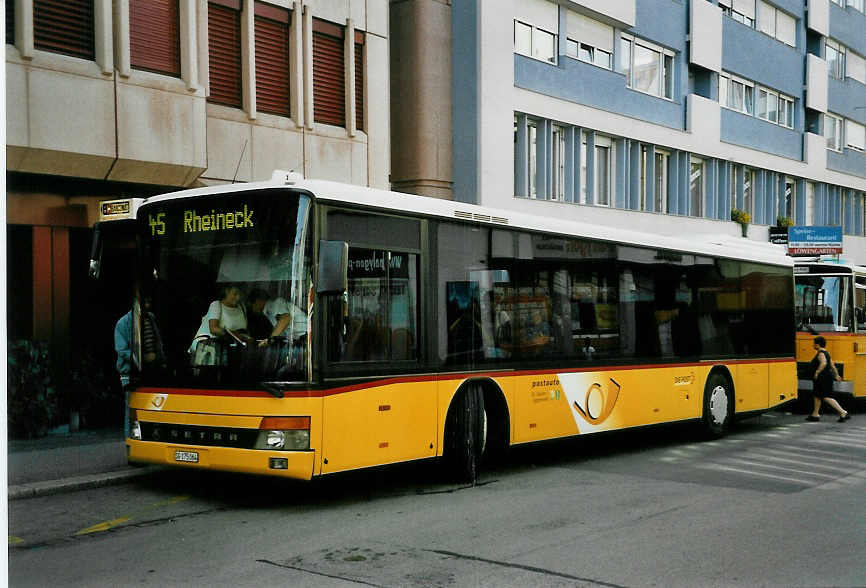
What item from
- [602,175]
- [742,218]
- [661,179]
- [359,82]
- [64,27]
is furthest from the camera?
[742,218]

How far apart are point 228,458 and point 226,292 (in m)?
1.41

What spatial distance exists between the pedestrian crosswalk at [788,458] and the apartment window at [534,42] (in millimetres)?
11174

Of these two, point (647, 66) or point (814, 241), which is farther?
point (814, 241)

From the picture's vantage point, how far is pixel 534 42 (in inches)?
945

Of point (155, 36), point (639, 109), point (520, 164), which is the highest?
point (639, 109)

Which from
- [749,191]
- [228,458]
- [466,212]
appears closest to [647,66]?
[749,191]

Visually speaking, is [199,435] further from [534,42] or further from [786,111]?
[786,111]

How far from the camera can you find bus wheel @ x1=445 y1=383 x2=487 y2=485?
10.2 metres

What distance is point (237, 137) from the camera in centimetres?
1652

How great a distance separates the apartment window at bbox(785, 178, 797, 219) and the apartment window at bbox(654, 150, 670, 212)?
9383mm

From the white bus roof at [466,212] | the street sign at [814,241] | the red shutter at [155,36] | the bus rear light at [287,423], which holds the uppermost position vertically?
the red shutter at [155,36]

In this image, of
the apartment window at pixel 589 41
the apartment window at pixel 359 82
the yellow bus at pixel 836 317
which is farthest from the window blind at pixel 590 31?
the yellow bus at pixel 836 317

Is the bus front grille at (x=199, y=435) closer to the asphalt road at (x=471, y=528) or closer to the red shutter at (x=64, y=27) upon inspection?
the asphalt road at (x=471, y=528)

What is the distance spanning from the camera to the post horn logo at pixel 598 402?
1209cm
